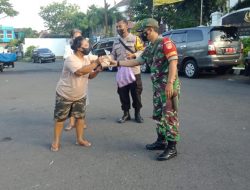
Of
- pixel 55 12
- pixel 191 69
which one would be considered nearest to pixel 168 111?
pixel 191 69

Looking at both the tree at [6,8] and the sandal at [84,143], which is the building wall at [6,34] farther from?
the sandal at [84,143]

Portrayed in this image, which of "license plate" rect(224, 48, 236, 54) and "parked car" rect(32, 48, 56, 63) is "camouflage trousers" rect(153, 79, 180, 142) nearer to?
"license plate" rect(224, 48, 236, 54)

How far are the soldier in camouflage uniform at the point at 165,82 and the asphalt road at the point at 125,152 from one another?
320mm

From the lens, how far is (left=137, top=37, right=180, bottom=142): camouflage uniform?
4.36 meters

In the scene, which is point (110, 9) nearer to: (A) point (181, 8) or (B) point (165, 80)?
(A) point (181, 8)

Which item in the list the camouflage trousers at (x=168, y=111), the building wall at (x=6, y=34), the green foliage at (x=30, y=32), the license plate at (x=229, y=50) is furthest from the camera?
the green foliage at (x=30, y=32)

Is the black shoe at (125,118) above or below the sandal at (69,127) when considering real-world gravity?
above

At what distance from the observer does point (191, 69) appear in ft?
42.5

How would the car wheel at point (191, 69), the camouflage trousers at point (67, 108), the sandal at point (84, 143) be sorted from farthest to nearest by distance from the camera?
the car wheel at point (191, 69), the sandal at point (84, 143), the camouflage trousers at point (67, 108)

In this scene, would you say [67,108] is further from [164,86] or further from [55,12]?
[55,12]

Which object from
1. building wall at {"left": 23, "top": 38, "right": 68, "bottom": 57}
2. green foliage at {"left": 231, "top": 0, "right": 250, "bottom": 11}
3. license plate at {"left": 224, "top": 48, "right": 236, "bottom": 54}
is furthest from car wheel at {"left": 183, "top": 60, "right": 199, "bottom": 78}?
building wall at {"left": 23, "top": 38, "right": 68, "bottom": 57}

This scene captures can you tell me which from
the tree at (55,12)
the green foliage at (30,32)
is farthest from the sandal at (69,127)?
the tree at (55,12)

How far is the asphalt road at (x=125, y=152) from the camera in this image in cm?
387

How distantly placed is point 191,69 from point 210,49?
3.76ft
